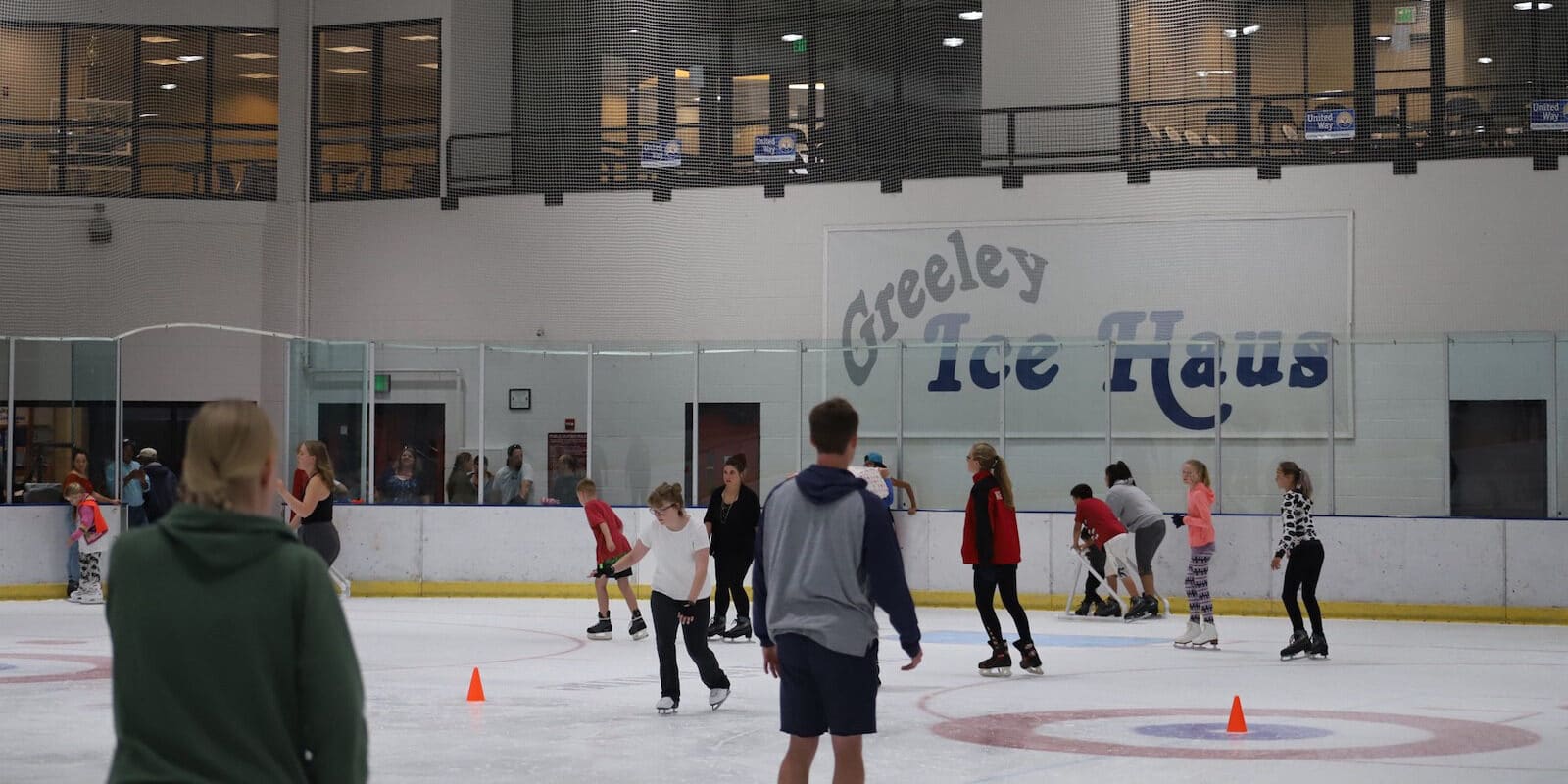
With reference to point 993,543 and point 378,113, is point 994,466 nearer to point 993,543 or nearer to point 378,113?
point 993,543

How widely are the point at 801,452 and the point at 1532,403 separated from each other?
21.9ft

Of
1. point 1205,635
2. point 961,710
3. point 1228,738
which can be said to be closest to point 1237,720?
point 1228,738

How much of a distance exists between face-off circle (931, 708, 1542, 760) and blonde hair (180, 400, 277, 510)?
18.2ft

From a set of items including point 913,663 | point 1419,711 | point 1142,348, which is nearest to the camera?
point 913,663

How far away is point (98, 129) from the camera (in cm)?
2064

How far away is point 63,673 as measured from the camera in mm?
10125

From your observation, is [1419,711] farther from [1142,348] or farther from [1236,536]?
[1142,348]

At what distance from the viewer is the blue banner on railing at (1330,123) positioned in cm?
1816

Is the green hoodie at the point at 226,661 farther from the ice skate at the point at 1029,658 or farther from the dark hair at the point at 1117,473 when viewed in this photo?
the dark hair at the point at 1117,473

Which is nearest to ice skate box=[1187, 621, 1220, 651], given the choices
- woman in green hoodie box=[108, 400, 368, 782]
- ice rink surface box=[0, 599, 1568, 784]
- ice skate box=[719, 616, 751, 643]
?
ice rink surface box=[0, 599, 1568, 784]

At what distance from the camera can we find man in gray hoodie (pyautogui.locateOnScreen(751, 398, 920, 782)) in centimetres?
470

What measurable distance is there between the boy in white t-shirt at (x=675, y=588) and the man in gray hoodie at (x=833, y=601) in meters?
3.43

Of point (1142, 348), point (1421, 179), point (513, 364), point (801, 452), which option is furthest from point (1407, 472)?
point (513, 364)

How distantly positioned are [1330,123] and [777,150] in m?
5.98
